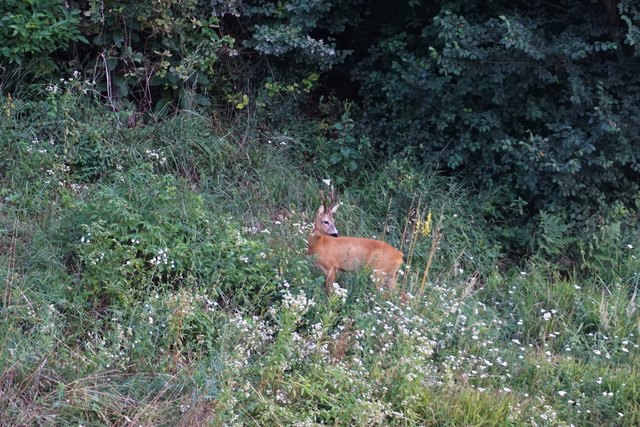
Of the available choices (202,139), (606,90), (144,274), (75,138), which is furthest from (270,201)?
(606,90)

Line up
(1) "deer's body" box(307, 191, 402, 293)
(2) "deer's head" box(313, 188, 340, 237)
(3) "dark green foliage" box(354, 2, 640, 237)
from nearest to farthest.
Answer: (1) "deer's body" box(307, 191, 402, 293) → (2) "deer's head" box(313, 188, 340, 237) → (3) "dark green foliage" box(354, 2, 640, 237)

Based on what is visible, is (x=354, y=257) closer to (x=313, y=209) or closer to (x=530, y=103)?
(x=313, y=209)

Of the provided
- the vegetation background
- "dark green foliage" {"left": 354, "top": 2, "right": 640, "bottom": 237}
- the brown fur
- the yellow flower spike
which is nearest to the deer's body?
the brown fur

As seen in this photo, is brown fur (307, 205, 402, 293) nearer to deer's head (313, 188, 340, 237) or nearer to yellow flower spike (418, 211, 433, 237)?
deer's head (313, 188, 340, 237)

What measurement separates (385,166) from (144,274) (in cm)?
378

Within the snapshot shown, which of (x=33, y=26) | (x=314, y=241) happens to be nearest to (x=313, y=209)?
(x=314, y=241)

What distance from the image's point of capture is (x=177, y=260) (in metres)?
7.32

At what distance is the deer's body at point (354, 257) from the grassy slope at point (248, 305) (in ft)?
0.40

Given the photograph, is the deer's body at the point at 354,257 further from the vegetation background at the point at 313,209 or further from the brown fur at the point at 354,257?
the vegetation background at the point at 313,209

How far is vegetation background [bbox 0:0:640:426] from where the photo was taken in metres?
6.26

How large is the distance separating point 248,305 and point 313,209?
251 centimetres

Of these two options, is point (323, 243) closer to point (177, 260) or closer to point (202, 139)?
point (177, 260)

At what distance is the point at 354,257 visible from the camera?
8156 mm

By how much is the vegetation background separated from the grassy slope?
0.08ft
